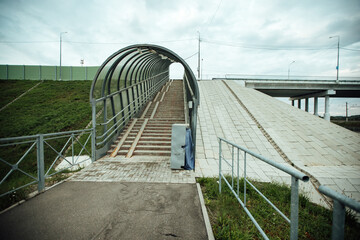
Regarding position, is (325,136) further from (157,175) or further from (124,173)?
(124,173)

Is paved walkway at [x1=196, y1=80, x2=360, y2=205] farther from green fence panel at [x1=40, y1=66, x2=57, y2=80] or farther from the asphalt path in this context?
green fence panel at [x1=40, y1=66, x2=57, y2=80]

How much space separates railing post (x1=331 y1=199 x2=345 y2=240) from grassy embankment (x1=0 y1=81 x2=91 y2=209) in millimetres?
4650

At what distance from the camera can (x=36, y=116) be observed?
1194 cm

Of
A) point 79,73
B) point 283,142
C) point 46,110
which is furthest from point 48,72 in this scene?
point 283,142

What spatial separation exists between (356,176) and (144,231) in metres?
6.33

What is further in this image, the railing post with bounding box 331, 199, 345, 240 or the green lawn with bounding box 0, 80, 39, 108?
the green lawn with bounding box 0, 80, 39, 108

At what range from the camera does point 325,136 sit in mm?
8211

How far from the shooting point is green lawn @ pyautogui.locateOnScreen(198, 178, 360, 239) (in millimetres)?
2547

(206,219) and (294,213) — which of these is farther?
(206,219)

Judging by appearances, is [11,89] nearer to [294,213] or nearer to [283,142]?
[283,142]

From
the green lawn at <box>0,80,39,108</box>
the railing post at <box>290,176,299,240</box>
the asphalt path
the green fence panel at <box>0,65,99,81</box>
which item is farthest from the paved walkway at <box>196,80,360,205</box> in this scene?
the green fence panel at <box>0,65,99,81</box>

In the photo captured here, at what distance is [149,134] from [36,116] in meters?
9.47

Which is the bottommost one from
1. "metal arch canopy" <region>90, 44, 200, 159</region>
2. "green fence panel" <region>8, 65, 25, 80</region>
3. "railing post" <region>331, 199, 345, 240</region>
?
"railing post" <region>331, 199, 345, 240</region>

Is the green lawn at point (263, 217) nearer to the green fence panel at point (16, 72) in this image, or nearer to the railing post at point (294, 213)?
the railing post at point (294, 213)
